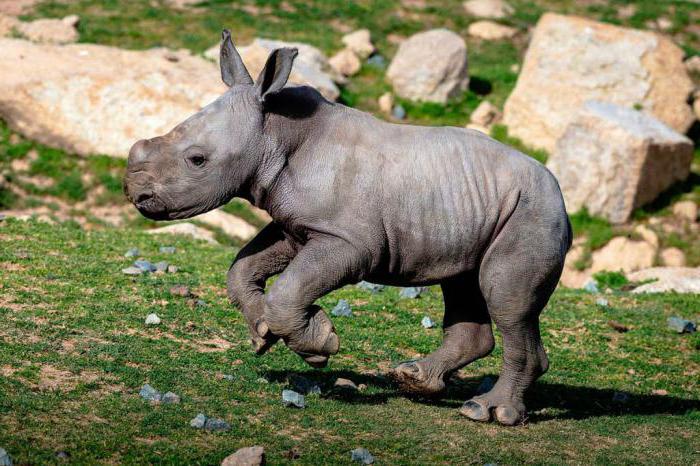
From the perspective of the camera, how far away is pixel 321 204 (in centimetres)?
803

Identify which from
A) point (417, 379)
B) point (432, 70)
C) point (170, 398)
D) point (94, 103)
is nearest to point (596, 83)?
point (432, 70)

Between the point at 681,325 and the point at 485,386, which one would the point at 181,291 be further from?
the point at 681,325

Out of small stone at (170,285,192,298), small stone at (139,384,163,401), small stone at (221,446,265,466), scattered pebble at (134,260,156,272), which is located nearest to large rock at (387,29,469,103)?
scattered pebble at (134,260,156,272)

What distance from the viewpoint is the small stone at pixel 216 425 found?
762 cm

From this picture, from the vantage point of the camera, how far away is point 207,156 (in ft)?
26.0

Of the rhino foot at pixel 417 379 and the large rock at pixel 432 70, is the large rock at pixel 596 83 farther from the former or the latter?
the rhino foot at pixel 417 379

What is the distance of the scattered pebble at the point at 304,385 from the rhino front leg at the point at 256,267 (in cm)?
62

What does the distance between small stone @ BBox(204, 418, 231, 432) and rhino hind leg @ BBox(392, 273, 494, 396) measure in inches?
68.1

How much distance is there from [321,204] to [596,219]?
11401mm

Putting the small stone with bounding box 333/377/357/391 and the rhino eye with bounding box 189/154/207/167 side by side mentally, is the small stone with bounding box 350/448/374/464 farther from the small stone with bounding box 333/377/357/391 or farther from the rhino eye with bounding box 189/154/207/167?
the rhino eye with bounding box 189/154/207/167

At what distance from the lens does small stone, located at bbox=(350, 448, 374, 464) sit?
24.1 ft

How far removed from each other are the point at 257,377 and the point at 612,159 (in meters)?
10.7

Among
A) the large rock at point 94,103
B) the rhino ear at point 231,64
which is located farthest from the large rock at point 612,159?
the rhino ear at point 231,64

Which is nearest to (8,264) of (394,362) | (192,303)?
(192,303)
